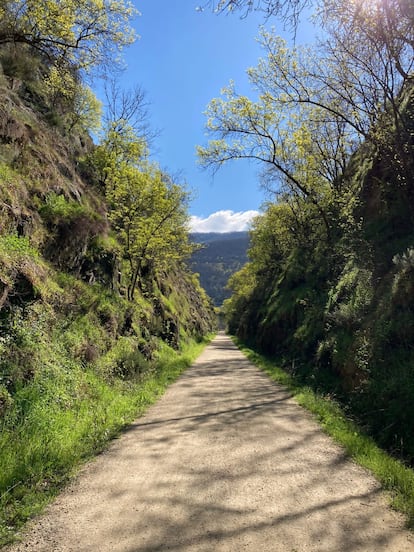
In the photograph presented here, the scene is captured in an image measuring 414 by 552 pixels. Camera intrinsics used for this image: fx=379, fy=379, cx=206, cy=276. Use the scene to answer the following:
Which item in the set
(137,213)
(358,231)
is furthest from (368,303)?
(137,213)

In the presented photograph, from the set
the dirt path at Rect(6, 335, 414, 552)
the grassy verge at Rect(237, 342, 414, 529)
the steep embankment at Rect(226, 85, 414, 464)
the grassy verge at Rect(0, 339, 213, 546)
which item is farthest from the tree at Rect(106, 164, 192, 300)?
the dirt path at Rect(6, 335, 414, 552)

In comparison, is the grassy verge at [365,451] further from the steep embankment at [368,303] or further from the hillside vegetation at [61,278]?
the hillside vegetation at [61,278]

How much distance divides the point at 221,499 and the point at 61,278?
8092 mm

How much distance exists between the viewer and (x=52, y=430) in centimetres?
623

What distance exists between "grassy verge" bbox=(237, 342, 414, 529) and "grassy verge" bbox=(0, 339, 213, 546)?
13.3ft

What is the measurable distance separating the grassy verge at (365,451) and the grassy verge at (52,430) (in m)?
4.04

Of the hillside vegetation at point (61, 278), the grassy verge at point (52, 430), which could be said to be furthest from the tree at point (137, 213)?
the grassy verge at point (52, 430)

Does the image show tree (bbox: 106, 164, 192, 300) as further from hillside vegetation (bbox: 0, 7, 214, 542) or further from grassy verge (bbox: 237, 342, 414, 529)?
grassy verge (bbox: 237, 342, 414, 529)

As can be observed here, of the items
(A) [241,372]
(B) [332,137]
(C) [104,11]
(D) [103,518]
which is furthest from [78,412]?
(B) [332,137]

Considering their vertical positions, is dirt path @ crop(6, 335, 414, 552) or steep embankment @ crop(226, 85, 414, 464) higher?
steep embankment @ crop(226, 85, 414, 464)

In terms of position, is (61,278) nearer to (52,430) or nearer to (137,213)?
(52,430)

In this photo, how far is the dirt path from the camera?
3.58 metres

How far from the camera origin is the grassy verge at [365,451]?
4471 millimetres

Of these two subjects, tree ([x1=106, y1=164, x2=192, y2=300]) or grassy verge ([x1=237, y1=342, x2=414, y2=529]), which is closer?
grassy verge ([x1=237, y1=342, x2=414, y2=529])
